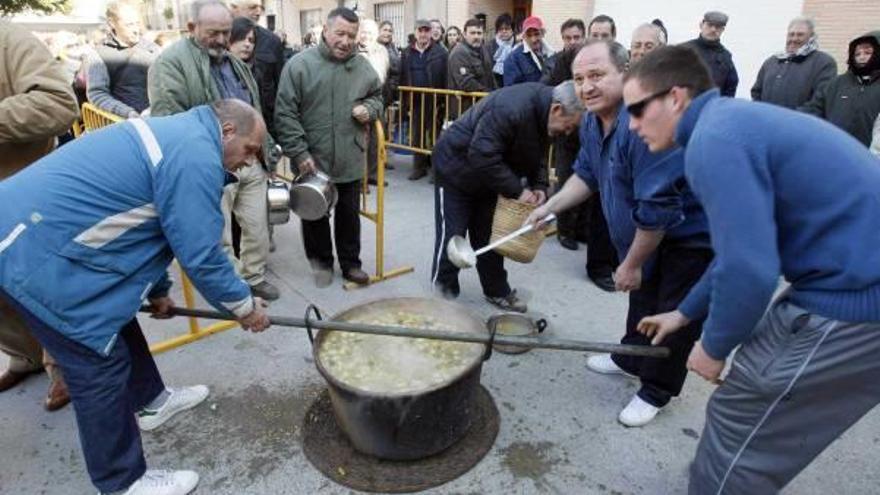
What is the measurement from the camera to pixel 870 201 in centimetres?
158

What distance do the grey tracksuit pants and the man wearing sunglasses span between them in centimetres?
78

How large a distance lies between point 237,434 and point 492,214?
2241 mm

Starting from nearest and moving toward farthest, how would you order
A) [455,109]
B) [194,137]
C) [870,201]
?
[870,201]
[194,137]
[455,109]

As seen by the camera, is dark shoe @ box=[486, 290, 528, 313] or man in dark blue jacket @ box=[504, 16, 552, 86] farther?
man in dark blue jacket @ box=[504, 16, 552, 86]

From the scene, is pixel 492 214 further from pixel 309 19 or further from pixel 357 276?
pixel 309 19

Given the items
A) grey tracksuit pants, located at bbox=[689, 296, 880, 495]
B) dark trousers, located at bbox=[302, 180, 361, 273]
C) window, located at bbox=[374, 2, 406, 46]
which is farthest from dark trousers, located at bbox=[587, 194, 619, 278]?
window, located at bbox=[374, 2, 406, 46]

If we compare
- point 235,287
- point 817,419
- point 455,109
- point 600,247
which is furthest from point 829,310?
point 455,109

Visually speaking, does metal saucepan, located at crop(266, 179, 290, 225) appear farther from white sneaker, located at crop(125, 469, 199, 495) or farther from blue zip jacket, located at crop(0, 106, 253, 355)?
white sneaker, located at crop(125, 469, 199, 495)

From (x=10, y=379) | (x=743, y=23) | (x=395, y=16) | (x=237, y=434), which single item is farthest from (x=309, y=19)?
(x=237, y=434)

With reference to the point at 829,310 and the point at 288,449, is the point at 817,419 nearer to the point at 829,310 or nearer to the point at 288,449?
the point at 829,310

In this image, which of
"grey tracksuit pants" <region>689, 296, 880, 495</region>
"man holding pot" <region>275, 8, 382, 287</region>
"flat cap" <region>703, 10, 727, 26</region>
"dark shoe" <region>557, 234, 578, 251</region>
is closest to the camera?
"grey tracksuit pants" <region>689, 296, 880, 495</region>

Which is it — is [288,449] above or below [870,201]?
below

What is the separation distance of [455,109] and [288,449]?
18.0 ft

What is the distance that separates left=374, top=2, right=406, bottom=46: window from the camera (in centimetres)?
1800
